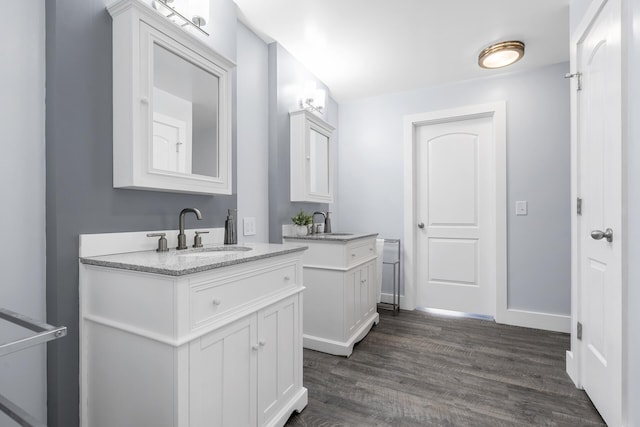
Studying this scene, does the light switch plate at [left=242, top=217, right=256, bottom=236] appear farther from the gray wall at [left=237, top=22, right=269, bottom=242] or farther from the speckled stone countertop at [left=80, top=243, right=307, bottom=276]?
the speckled stone countertop at [left=80, top=243, right=307, bottom=276]

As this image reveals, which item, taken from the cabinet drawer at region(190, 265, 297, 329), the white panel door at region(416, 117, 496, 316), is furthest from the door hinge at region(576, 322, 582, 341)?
the cabinet drawer at region(190, 265, 297, 329)

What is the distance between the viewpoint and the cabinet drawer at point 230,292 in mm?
1021

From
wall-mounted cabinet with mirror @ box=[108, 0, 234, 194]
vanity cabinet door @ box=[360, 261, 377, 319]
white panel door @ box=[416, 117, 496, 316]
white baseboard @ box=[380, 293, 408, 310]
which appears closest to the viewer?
wall-mounted cabinet with mirror @ box=[108, 0, 234, 194]

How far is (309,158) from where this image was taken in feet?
8.77

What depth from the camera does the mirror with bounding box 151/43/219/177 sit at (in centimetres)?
141

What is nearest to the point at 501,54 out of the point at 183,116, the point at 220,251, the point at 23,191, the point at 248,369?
the point at 183,116

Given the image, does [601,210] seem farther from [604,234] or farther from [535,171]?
[535,171]

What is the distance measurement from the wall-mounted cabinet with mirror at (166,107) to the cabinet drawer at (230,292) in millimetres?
587

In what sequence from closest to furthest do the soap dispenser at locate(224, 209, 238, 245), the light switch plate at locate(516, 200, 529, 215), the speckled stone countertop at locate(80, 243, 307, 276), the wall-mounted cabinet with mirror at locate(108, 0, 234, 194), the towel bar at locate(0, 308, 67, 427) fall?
the towel bar at locate(0, 308, 67, 427)
the speckled stone countertop at locate(80, 243, 307, 276)
the wall-mounted cabinet with mirror at locate(108, 0, 234, 194)
the soap dispenser at locate(224, 209, 238, 245)
the light switch plate at locate(516, 200, 529, 215)

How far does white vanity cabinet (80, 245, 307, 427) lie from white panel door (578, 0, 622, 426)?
5.05ft

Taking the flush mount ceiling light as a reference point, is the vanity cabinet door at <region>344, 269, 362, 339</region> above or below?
below

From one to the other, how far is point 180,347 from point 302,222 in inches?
66.8

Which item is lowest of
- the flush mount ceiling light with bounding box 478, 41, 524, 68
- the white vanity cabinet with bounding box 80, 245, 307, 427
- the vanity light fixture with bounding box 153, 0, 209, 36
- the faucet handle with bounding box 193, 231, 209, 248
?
the white vanity cabinet with bounding box 80, 245, 307, 427

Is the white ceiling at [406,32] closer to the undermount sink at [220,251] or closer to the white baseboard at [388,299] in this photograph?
the undermount sink at [220,251]
